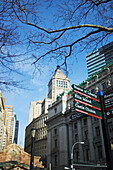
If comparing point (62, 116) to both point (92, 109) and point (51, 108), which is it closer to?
point (51, 108)

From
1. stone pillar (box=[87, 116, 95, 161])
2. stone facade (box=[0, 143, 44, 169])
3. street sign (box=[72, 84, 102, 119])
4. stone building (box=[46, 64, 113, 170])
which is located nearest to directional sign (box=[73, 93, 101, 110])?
street sign (box=[72, 84, 102, 119])

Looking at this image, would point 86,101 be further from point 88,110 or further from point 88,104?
point 88,110

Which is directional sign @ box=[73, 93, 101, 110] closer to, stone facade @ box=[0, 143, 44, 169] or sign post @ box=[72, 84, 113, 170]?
sign post @ box=[72, 84, 113, 170]

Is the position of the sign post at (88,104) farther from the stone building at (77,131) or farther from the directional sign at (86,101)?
the stone building at (77,131)

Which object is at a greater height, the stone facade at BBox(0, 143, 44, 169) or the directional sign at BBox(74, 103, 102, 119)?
the directional sign at BBox(74, 103, 102, 119)

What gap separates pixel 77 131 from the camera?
40.2 meters

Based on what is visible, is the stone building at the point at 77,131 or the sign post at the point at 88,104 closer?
the sign post at the point at 88,104

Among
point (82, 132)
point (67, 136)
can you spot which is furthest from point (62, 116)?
point (82, 132)

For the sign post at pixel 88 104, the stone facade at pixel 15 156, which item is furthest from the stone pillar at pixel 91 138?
the sign post at pixel 88 104

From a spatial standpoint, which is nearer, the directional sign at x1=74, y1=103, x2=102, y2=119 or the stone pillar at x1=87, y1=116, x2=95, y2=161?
the directional sign at x1=74, y1=103, x2=102, y2=119

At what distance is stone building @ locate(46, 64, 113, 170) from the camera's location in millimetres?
33656

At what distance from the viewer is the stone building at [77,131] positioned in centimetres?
3366

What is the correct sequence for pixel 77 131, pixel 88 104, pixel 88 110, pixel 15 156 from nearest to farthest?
pixel 88 110, pixel 88 104, pixel 77 131, pixel 15 156

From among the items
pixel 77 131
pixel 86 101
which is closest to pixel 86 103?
pixel 86 101
